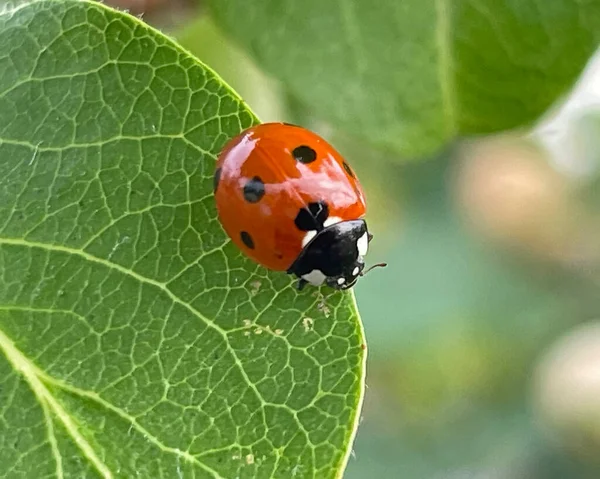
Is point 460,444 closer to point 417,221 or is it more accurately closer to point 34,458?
point 417,221

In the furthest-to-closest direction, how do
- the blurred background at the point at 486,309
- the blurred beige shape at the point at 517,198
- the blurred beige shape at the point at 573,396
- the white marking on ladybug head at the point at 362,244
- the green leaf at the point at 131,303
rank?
the blurred beige shape at the point at 517,198 < the blurred background at the point at 486,309 < the blurred beige shape at the point at 573,396 < the white marking on ladybug head at the point at 362,244 < the green leaf at the point at 131,303

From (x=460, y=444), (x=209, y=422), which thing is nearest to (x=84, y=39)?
(x=209, y=422)

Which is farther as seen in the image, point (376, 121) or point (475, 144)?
point (475, 144)

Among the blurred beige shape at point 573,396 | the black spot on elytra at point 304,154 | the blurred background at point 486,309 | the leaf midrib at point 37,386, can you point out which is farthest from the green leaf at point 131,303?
the blurred beige shape at point 573,396

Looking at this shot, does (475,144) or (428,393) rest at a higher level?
(475,144)

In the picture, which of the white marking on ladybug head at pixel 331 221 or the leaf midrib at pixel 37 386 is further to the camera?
the white marking on ladybug head at pixel 331 221

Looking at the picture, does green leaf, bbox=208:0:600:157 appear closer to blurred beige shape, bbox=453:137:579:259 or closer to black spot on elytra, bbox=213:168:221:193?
black spot on elytra, bbox=213:168:221:193

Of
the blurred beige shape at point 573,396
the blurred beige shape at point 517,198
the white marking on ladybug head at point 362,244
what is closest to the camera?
the white marking on ladybug head at point 362,244

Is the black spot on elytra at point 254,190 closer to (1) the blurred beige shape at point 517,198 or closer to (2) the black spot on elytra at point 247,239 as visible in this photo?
(2) the black spot on elytra at point 247,239
